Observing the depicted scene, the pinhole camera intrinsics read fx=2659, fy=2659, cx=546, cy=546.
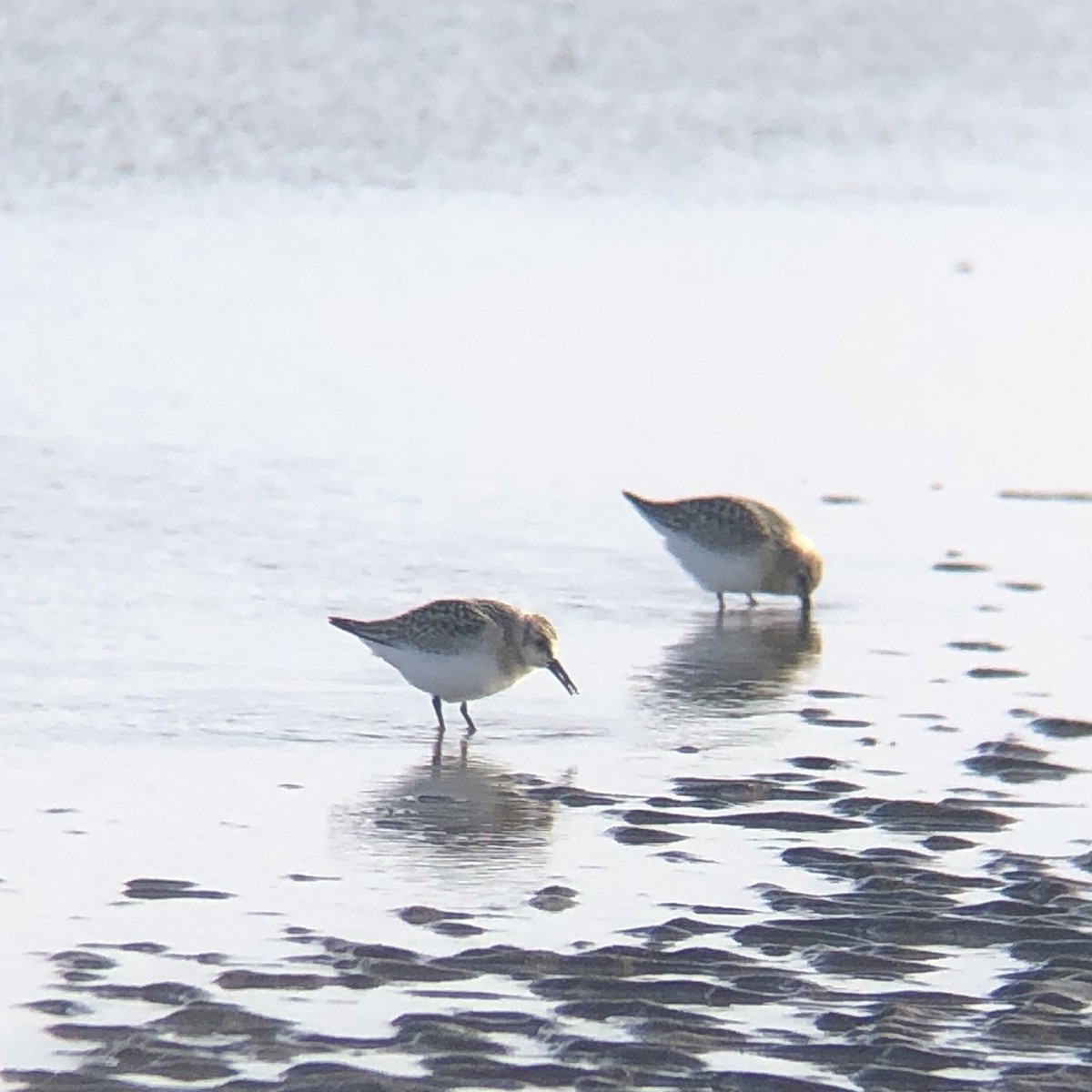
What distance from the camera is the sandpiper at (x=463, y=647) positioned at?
903cm

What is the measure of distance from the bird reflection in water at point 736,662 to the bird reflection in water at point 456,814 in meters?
1.19

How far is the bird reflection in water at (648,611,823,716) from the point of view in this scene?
9719 millimetres

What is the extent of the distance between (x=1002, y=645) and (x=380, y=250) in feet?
28.1

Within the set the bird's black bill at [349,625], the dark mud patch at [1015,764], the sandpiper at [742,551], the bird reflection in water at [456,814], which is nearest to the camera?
the bird reflection in water at [456,814]

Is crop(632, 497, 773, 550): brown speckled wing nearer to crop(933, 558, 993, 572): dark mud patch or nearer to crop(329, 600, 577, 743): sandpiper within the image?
crop(933, 558, 993, 572): dark mud patch

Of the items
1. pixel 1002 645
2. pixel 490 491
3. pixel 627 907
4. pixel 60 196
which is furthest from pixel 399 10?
pixel 627 907

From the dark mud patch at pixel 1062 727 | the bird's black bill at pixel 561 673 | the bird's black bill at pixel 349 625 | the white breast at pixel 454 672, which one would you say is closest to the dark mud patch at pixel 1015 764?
the dark mud patch at pixel 1062 727

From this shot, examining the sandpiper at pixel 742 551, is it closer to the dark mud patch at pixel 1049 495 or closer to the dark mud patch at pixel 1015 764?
the dark mud patch at pixel 1049 495

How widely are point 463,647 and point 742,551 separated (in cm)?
248

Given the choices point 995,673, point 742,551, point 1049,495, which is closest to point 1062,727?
point 995,673

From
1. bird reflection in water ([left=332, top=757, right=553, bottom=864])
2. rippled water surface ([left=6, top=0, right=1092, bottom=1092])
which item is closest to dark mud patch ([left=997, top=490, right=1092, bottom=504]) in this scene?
rippled water surface ([left=6, top=0, right=1092, bottom=1092])

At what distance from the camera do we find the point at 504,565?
11445 mm

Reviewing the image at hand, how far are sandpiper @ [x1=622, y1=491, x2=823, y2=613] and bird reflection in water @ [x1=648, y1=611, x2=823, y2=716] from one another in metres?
0.16

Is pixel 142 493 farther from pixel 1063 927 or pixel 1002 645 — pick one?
pixel 1063 927
